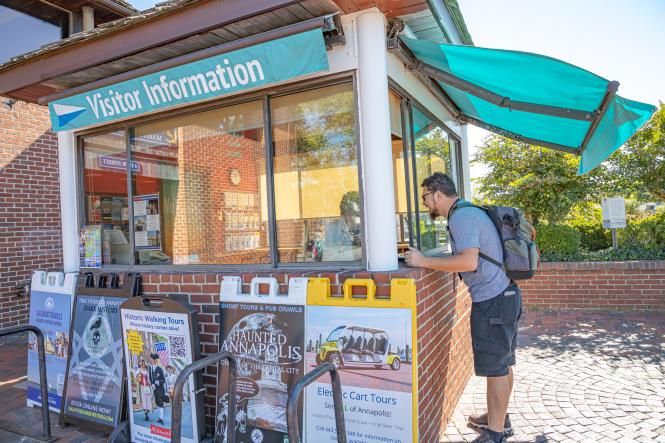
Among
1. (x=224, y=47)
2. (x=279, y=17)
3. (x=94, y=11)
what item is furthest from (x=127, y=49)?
(x=94, y=11)

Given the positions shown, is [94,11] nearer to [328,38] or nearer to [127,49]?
[127,49]

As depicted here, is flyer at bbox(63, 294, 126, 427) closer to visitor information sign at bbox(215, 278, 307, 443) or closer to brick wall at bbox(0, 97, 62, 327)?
visitor information sign at bbox(215, 278, 307, 443)

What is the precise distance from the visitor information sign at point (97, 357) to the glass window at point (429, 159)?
2.70 meters

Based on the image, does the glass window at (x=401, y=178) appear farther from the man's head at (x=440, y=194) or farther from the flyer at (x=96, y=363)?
the flyer at (x=96, y=363)

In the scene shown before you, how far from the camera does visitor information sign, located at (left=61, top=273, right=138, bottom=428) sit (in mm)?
3641

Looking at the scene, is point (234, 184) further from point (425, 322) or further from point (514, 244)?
point (514, 244)

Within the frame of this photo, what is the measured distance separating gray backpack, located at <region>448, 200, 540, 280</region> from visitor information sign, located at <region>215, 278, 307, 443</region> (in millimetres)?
1492

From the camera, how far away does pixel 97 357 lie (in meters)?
3.79

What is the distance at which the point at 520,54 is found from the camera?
9.98 feet

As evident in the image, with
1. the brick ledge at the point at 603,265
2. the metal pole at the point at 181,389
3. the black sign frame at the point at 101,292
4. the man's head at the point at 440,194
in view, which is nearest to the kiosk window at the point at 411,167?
the man's head at the point at 440,194

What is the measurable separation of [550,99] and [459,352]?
8.34ft

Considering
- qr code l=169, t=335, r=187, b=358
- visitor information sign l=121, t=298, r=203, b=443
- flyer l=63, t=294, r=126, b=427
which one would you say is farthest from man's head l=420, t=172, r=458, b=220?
flyer l=63, t=294, r=126, b=427

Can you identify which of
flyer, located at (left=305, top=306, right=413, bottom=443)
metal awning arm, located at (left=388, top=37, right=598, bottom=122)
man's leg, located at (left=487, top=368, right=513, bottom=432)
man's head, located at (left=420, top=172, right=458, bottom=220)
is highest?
metal awning arm, located at (left=388, top=37, right=598, bottom=122)

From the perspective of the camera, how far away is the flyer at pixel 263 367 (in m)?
2.98
